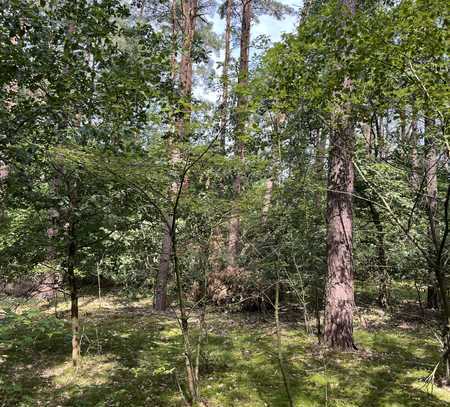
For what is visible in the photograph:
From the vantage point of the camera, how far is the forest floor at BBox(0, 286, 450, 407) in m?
4.96

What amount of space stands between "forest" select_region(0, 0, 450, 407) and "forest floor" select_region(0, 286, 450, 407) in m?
0.04

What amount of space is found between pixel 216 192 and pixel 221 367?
286 centimetres

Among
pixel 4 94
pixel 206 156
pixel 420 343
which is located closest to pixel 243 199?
pixel 206 156

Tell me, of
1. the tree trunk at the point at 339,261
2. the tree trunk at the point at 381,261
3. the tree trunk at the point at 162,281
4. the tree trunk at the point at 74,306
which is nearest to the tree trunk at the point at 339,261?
the tree trunk at the point at 339,261

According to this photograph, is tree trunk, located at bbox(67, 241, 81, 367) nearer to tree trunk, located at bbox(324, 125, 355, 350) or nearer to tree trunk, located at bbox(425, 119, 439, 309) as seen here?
tree trunk, located at bbox(324, 125, 355, 350)

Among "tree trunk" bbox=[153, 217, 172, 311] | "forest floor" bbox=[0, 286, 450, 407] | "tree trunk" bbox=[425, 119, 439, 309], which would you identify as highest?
"tree trunk" bbox=[425, 119, 439, 309]

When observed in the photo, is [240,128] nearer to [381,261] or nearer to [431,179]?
[431,179]

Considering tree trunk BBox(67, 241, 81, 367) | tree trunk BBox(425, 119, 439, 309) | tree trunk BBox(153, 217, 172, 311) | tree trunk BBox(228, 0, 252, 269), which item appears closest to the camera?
tree trunk BBox(425, 119, 439, 309)

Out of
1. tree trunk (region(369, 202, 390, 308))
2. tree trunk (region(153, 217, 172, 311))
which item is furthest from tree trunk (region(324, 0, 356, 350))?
tree trunk (region(153, 217, 172, 311))

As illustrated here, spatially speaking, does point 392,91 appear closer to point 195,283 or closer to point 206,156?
point 206,156

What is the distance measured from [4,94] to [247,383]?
4.85 meters

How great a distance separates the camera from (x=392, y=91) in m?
3.80

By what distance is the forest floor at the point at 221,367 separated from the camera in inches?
195

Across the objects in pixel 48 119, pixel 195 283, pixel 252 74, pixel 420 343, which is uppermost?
pixel 252 74
